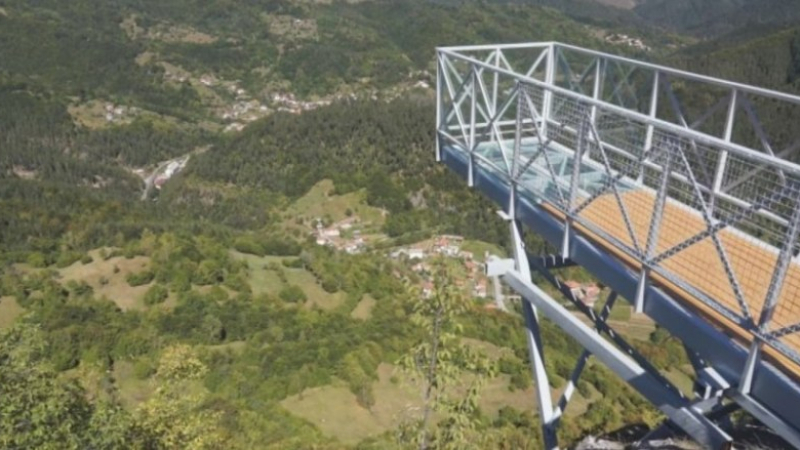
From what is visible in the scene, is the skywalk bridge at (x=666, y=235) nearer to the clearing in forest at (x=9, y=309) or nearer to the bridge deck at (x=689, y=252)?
the bridge deck at (x=689, y=252)

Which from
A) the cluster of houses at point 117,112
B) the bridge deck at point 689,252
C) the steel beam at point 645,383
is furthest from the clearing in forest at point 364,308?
the cluster of houses at point 117,112

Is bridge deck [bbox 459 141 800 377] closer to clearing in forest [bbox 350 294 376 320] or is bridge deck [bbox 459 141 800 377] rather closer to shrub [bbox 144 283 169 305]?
shrub [bbox 144 283 169 305]

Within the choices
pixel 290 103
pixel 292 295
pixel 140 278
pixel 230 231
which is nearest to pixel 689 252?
pixel 292 295

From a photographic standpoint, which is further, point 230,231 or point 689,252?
point 230,231

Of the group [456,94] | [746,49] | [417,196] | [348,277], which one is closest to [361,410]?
[348,277]

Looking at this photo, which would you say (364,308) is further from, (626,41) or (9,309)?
(626,41)

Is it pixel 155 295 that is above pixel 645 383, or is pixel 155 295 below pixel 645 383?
below
